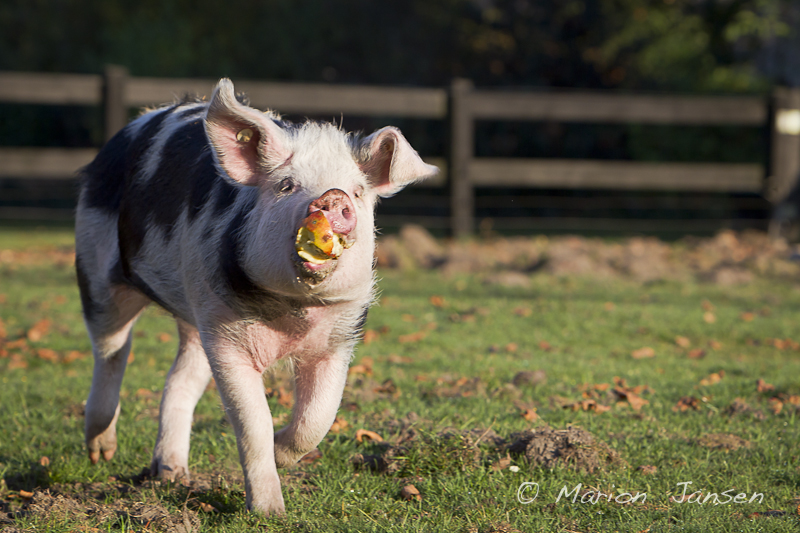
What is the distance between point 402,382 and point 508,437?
4.03 ft

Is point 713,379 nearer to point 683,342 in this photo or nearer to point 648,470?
point 683,342

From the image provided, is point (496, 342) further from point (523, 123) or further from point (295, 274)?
point (523, 123)

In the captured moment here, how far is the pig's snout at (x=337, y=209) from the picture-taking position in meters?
2.60

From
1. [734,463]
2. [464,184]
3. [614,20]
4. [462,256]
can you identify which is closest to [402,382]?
[734,463]

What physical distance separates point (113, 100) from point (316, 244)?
8.35m

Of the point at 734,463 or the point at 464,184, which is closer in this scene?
the point at 734,463

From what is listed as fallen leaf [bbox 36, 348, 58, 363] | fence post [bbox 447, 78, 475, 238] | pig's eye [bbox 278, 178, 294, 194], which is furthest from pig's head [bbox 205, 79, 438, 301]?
fence post [bbox 447, 78, 475, 238]

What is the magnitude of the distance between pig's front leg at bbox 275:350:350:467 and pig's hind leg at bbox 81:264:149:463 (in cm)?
95

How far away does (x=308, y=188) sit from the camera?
110 inches

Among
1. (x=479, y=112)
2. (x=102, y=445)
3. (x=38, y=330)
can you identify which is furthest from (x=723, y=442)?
(x=479, y=112)

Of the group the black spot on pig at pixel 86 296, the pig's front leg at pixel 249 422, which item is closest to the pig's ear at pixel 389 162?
the pig's front leg at pixel 249 422

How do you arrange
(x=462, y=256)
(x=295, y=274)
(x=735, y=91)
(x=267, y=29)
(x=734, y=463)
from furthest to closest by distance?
1. (x=267, y=29)
2. (x=735, y=91)
3. (x=462, y=256)
4. (x=734, y=463)
5. (x=295, y=274)

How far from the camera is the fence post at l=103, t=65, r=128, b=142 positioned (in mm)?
9992

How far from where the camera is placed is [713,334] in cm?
630
